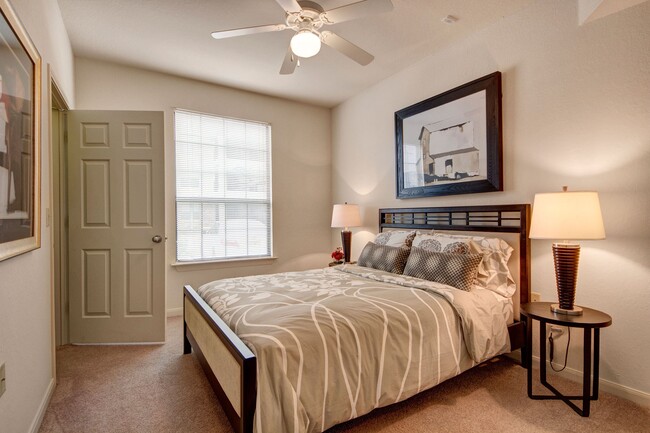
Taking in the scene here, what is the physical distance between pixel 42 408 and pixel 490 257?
3063 mm

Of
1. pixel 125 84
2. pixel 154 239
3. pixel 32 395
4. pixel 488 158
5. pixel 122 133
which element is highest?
pixel 125 84

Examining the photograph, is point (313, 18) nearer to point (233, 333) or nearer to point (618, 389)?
point (233, 333)

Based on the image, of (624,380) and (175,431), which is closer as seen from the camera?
(175,431)

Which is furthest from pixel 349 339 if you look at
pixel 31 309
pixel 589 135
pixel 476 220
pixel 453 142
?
pixel 453 142

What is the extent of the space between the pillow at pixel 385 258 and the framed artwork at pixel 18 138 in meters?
Answer: 2.42

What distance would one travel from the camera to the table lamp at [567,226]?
75.4 inches

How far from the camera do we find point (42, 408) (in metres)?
1.91

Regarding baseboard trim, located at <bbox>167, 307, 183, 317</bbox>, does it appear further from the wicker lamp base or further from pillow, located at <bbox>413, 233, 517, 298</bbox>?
the wicker lamp base

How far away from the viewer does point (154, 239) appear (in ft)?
10.0

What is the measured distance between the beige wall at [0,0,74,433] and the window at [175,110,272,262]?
5.12 feet

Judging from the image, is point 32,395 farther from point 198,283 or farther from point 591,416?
point 591,416

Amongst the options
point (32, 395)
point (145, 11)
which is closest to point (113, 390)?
point (32, 395)

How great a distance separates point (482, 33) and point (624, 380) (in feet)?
9.06

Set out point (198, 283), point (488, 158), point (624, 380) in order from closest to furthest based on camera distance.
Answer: point (624, 380), point (488, 158), point (198, 283)
